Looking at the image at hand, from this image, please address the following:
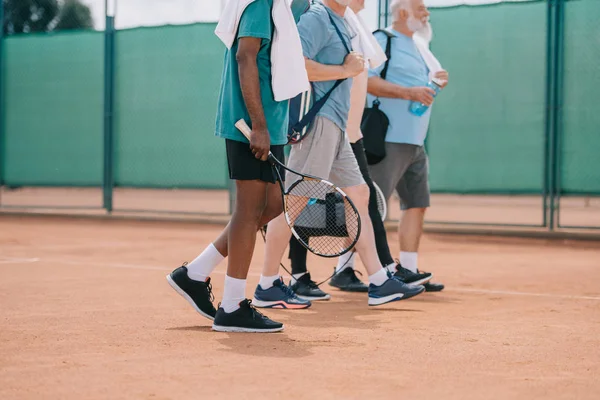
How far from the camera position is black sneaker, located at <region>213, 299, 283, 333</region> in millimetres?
4973

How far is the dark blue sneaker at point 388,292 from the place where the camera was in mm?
6156

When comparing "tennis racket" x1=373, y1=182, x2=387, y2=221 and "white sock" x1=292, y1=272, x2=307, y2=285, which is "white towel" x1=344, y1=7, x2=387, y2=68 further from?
"white sock" x1=292, y1=272, x2=307, y2=285

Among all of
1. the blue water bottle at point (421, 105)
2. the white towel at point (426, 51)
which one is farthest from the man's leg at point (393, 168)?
the white towel at point (426, 51)

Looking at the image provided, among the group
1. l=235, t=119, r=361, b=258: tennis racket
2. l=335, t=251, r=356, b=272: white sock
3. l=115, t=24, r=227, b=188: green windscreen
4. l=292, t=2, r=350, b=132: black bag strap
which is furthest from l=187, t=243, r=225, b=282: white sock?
l=115, t=24, r=227, b=188: green windscreen

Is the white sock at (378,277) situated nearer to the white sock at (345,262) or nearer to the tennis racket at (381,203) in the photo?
the tennis racket at (381,203)

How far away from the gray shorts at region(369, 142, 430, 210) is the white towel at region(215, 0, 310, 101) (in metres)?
2.13

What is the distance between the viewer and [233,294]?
16.3 feet

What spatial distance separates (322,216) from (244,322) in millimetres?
1205

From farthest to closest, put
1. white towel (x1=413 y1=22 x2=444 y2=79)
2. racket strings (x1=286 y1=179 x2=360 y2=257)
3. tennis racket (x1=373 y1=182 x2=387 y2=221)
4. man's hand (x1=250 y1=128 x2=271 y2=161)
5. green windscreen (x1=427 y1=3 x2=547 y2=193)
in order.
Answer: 1. green windscreen (x1=427 y1=3 x2=547 y2=193)
2. white towel (x1=413 y1=22 x2=444 y2=79)
3. tennis racket (x1=373 y1=182 x2=387 y2=221)
4. racket strings (x1=286 y1=179 x2=360 y2=257)
5. man's hand (x1=250 y1=128 x2=271 y2=161)

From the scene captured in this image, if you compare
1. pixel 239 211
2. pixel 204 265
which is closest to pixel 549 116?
pixel 204 265

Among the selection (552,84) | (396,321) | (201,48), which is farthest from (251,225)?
(201,48)

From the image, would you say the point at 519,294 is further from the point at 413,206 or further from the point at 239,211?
the point at 239,211

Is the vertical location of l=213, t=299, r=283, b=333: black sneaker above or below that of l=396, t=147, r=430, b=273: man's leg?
below

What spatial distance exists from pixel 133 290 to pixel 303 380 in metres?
3.01
